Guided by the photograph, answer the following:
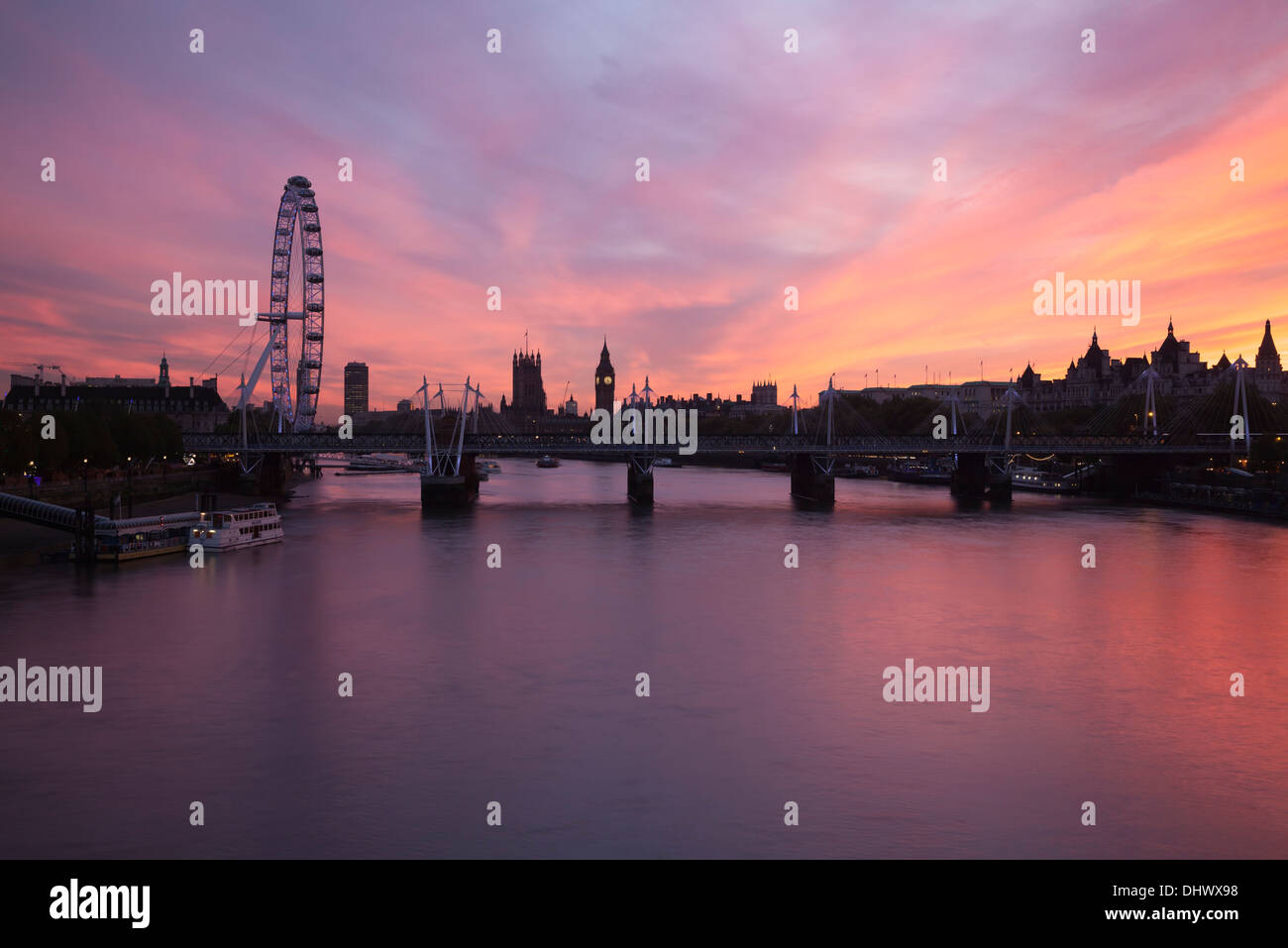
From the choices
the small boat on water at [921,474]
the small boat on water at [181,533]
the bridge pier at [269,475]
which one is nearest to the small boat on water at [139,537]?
the small boat on water at [181,533]

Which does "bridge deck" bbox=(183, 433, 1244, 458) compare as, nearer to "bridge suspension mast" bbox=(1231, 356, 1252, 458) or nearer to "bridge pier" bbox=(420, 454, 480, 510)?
"bridge suspension mast" bbox=(1231, 356, 1252, 458)

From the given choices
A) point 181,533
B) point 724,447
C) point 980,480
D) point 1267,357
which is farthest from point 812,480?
point 1267,357

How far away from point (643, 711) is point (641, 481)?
57.2 metres

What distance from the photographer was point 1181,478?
80812 millimetres

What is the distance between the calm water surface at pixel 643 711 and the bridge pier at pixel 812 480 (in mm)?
34676

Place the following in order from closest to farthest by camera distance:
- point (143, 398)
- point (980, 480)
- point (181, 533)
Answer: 1. point (181, 533)
2. point (980, 480)
3. point (143, 398)

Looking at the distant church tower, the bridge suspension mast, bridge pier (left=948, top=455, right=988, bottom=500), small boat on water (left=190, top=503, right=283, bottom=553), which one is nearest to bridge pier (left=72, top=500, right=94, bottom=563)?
small boat on water (left=190, top=503, right=283, bottom=553)

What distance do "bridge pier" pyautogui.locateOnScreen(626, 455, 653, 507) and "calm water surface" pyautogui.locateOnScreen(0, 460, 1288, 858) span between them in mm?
31469

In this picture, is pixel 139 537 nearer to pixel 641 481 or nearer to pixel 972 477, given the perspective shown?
pixel 641 481

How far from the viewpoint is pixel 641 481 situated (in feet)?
255

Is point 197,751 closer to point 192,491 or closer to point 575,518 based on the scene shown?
point 575,518

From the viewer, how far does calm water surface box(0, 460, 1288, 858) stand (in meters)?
14.5

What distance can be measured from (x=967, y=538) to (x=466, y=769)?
43675 millimetres
